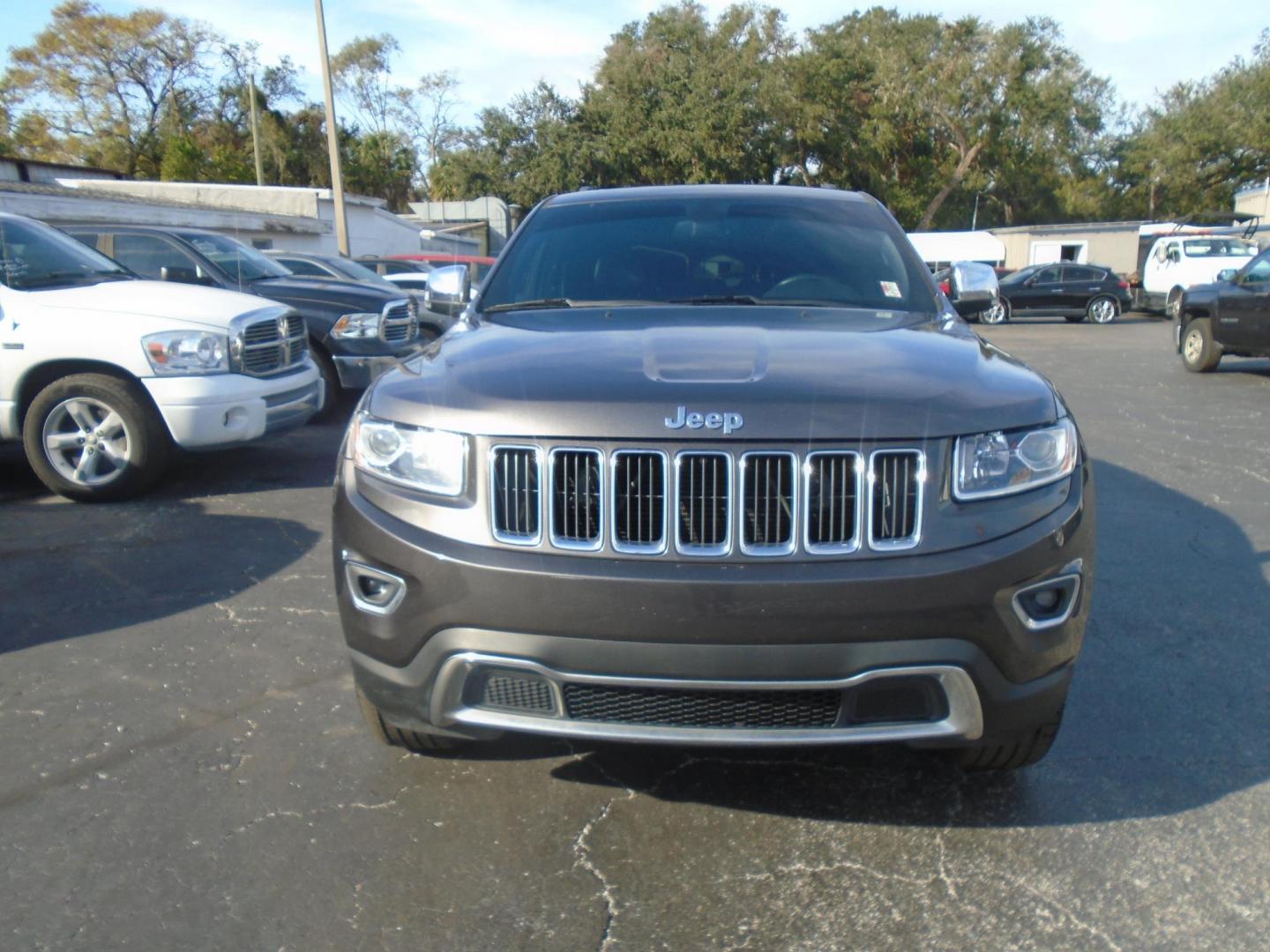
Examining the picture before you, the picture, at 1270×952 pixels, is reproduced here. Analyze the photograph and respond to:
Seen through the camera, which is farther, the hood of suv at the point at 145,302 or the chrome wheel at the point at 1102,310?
the chrome wheel at the point at 1102,310

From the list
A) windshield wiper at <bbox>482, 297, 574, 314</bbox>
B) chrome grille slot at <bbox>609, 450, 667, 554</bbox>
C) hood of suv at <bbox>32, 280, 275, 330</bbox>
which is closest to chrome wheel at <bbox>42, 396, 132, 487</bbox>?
hood of suv at <bbox>32, 280, 275, 330</bbox>

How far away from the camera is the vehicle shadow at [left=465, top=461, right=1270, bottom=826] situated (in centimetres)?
301

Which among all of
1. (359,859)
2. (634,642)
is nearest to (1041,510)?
(634,642)

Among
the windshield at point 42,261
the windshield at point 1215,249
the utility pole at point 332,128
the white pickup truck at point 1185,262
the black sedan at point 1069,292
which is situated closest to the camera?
the windshield at point 42,261

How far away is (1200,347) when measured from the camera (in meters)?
13.5

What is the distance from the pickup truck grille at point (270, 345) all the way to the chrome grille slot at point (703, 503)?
4.81 meters

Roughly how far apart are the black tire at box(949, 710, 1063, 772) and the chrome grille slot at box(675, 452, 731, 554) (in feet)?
2.85

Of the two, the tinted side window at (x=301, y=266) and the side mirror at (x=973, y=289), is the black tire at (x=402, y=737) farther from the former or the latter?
the tinted side window at (x=301, y=266)

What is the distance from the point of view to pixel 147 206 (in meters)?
22.9

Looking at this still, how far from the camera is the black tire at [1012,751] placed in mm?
Result: 2801

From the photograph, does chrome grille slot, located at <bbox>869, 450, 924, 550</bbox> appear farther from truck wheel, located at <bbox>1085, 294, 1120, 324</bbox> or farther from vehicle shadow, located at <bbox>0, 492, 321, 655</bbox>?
truck wheel, located at <bbox>1085, 294, 1120, 324</bbox>

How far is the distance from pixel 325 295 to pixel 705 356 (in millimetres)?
7442

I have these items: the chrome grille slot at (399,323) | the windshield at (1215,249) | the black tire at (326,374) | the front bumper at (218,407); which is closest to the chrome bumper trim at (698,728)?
the front bumper at (218,407)

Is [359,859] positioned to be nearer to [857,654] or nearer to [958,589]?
[857,654]
